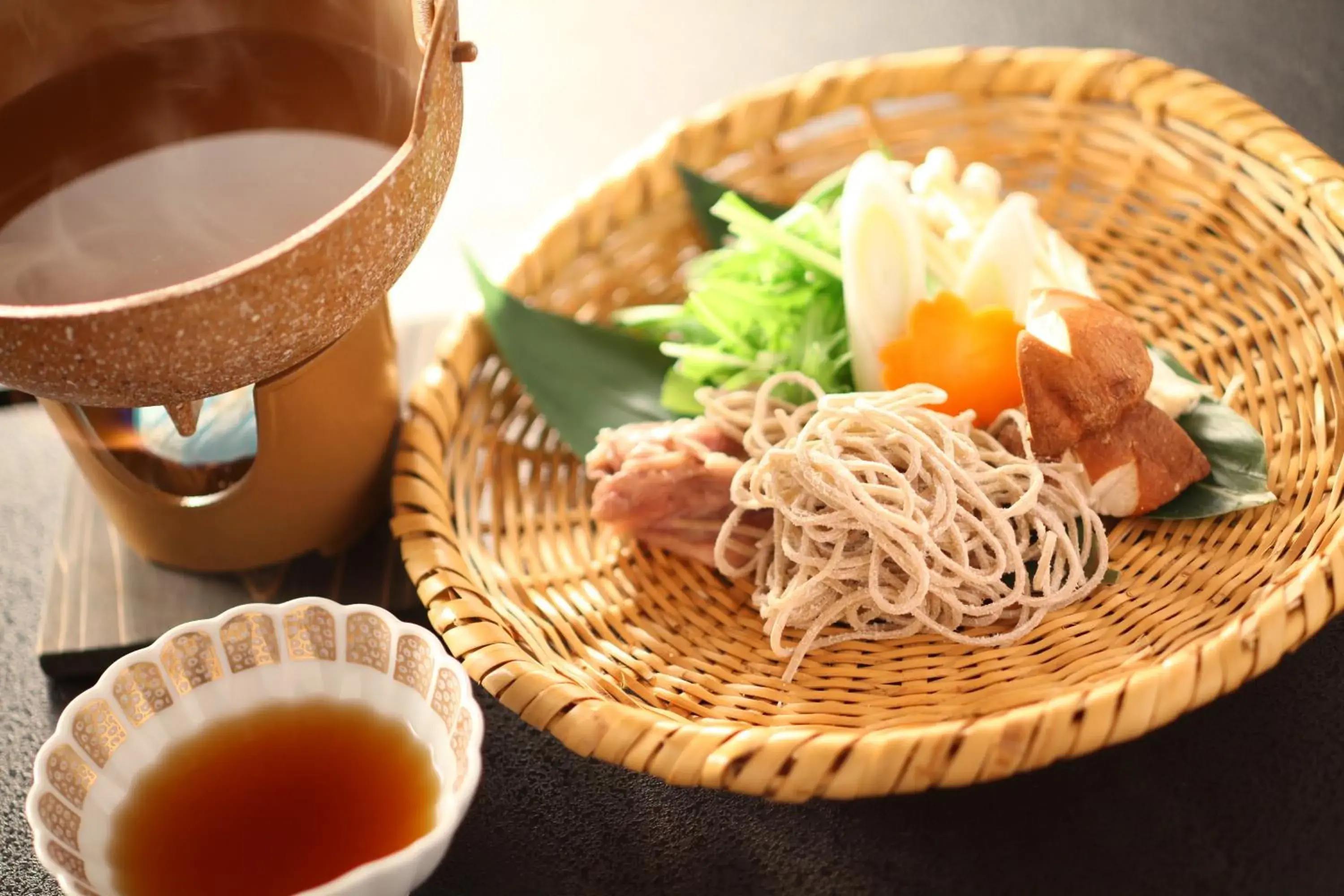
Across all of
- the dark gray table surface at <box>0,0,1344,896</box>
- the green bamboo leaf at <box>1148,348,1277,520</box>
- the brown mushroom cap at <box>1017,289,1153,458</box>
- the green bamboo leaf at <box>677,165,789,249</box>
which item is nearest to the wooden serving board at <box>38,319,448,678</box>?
the dark gray table surface at <box>0,0,1344,896</box>

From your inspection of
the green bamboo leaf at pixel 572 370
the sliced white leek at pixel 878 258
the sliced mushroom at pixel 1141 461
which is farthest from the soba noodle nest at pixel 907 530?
the green bamboo leaf at pixel 572 370

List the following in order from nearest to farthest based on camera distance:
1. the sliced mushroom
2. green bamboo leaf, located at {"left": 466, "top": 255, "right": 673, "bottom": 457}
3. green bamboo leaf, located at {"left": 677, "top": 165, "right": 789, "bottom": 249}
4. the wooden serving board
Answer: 1. the sliced mushroom
2. the wooden serving board
3. green bamboo leaf, located at {"left": 466, "top": 255, "right": 673, "bottom": 457}
4. green bamboo leaf, located at {"left": 677, "top": 165, "right": 789, "bottom": 249}

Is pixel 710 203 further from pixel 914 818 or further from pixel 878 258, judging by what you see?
pixel 914 818

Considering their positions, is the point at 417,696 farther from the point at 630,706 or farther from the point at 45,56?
the point at 45,56

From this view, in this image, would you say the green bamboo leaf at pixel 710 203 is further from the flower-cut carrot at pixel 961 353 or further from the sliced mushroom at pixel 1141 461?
the sliced mushroom at pixel 1141 461

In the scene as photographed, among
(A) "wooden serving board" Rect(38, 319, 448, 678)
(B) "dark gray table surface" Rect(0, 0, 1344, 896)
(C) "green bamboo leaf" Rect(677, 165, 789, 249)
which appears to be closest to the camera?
(B) "dark gray table surface" Rect(0, 0, 1344, 896)

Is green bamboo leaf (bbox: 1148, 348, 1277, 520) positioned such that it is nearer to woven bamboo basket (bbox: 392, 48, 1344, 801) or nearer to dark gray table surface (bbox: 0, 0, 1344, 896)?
woven bamboo basket (bbox: 392, 48, 1344, 801)
